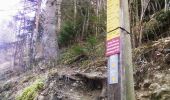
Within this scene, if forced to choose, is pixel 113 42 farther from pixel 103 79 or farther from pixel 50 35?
pixel 50 35

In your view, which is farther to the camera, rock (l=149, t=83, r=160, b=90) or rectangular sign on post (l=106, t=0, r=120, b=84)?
rock (l=149, t=83, r=160, b=90)

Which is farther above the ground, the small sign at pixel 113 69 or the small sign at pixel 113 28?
the small sign at pixel 113 28

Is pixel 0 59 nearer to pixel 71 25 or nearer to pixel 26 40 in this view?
pixel 26 40

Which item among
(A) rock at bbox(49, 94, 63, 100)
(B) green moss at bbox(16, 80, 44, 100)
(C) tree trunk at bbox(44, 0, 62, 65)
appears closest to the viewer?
(A) rock at bbox(49, 94, 63, 100)

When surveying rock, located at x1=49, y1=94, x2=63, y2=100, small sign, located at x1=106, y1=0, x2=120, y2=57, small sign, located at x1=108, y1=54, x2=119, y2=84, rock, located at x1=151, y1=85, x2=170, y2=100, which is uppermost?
small sign, located at x1=106, y1=0, x2=120, y2=57

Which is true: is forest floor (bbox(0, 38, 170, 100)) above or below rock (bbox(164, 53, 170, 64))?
below

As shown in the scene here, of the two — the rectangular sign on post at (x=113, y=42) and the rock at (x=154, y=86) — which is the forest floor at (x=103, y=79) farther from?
the rectangular sign on post at (x=113, y=42)

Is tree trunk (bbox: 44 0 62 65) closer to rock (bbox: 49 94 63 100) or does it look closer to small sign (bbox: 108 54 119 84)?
rock (bbox: 49 94 63 100)

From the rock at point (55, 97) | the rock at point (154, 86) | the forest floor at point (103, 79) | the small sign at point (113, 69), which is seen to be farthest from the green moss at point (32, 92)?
the small sign at point (113, 69)

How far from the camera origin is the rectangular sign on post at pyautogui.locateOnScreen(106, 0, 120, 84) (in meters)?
2.82

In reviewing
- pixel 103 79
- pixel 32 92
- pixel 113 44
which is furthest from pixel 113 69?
pixel 32 92

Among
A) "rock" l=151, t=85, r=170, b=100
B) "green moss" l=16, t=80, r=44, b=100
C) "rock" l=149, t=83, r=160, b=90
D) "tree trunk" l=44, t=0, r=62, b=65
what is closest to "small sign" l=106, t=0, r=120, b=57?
"rock" l=151, t=85, r=170, b=100

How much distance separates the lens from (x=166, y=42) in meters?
4.64

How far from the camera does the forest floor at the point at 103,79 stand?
4055 mm
